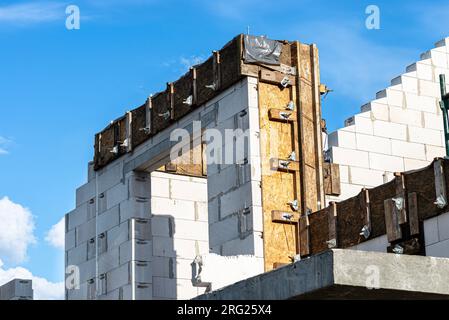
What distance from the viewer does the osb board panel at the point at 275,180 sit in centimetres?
2683

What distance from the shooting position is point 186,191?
3444 centimetres

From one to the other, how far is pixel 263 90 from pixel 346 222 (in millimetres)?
4617

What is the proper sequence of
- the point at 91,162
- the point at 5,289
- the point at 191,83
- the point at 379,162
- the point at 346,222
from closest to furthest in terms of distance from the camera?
the point at 346,222 < the point at 191,83 < the point at 379,162 < the point at 91,162 < the point at 5,289

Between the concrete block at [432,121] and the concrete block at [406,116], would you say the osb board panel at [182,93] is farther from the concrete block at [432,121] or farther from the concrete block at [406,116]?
the concrete block at [432,121]

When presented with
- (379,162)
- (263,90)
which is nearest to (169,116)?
(263,90)

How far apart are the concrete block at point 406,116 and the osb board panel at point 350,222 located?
9.59 meters

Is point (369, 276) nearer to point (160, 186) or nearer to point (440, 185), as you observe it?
point (440, 185)

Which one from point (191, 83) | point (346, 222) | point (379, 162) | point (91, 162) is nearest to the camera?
point (346, 222)

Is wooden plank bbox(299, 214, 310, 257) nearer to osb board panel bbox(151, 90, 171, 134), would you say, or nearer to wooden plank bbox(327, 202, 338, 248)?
wooden plank bbox(327, 202, 338, 248)

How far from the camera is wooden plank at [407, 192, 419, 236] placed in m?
23.3

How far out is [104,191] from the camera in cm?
3522

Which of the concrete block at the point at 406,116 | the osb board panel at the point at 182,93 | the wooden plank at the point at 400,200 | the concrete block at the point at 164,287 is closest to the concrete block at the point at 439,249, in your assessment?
the wooden plank at the point at 400,200
